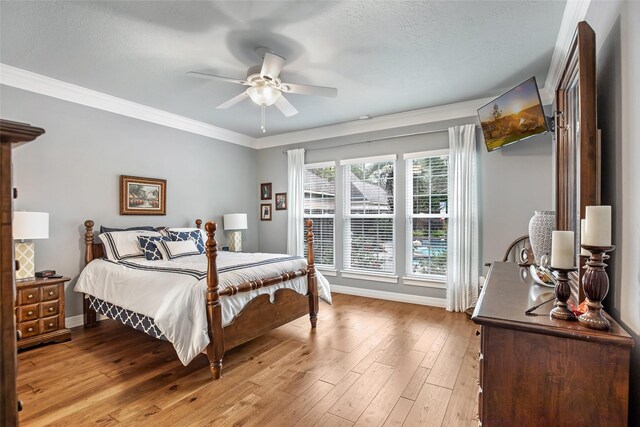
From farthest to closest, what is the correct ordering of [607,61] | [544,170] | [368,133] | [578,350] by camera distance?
[368,133] < [544,170] < [607,61] < [578,350]

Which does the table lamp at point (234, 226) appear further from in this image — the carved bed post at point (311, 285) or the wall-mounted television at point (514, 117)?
the wall-mounted television at point (514, 117)

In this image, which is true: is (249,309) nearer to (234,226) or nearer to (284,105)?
(284,105)

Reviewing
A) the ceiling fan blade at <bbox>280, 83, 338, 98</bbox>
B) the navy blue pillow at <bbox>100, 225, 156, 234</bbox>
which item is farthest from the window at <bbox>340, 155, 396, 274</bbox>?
the navy blue pillow at <bbox>100, 225, 156, 234</bbox>

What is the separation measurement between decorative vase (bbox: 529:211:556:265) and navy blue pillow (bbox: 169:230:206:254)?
3531 millimetres

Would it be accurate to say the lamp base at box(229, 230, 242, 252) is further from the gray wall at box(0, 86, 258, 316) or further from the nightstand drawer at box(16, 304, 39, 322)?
the nightstand drawer at box(16, 304, 39, 322)

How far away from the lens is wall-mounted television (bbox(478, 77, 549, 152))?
2946 millimetres

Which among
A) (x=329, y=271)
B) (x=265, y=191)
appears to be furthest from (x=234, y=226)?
(x=329, y=271)

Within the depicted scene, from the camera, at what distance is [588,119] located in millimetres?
1313

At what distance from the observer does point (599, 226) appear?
3.34 feet

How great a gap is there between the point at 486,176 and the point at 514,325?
10.9 ft

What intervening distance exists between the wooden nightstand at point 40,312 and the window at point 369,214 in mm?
3548

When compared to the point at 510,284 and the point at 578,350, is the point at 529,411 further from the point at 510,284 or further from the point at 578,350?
the point at 510,284

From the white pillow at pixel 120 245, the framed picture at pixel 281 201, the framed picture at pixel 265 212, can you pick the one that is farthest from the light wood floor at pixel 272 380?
the framed picture at pixel 265 212

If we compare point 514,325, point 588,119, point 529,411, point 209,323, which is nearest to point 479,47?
point 588,119
